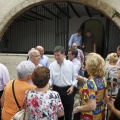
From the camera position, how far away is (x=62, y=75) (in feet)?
11.9

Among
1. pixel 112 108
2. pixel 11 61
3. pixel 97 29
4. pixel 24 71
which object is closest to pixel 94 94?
pixel 112 108

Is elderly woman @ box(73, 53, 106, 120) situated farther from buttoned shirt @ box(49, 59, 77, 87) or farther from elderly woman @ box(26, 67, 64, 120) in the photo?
buttoned shirt @ box(49, 59, 77, 87)

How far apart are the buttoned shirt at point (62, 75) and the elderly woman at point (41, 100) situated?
1.38 metres

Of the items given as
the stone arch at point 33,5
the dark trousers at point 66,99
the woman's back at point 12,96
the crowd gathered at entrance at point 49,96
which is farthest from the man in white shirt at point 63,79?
the stone arch at point 33,5

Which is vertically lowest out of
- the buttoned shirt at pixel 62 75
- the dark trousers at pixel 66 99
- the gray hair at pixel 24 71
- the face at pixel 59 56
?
the dark trousers at pixel 66 99

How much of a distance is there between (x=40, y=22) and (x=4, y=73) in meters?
7.76

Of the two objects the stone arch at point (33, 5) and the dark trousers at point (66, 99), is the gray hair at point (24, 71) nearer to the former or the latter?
the dark trousers at point (66, 99)

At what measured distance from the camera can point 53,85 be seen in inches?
146

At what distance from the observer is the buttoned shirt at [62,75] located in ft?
11.9

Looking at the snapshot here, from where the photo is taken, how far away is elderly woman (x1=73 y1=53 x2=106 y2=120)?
239 cm

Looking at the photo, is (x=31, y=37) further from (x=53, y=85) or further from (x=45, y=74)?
(x=45, y=74)

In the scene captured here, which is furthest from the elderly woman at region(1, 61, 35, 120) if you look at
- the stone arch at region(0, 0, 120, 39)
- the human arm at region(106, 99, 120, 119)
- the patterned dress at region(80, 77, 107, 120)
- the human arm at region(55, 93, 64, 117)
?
the stone arch at region(0, 0, 120, 39)

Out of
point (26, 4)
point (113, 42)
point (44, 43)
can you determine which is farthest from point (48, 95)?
point (44, 43)

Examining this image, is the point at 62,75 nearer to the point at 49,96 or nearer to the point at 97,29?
the point at 49,96
